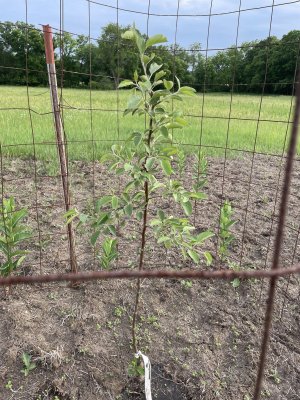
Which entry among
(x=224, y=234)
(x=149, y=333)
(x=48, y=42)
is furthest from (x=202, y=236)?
(x=48, y=42)

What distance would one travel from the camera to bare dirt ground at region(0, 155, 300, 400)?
6.66ft

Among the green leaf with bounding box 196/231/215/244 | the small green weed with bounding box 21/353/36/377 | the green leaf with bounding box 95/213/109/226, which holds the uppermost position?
the green leaf with bounding box 95/213/109/226

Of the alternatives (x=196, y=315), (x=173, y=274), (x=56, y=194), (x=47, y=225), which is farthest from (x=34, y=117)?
(x=173, y=274)

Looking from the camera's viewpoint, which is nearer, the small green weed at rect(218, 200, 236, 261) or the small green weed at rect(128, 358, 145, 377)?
the small green weed at rect(128, 358, 145, 377)

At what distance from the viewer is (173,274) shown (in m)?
0.67

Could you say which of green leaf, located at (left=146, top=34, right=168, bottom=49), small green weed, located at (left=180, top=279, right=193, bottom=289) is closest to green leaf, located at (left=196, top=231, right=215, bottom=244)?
green leaf, located at (left=146, top=34, right=168, bottom=49)

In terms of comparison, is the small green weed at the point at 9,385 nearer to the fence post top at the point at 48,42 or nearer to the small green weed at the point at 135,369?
the small green weed at the point at 135,369

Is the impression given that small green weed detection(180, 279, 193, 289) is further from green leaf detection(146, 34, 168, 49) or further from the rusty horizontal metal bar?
the rusty horizontal metal bar

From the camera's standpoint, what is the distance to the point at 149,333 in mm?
2334

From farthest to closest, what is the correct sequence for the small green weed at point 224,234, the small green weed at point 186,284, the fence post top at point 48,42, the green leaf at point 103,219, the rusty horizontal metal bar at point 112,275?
the small green weed at point 224,234 < the small green weed at point 186,284 < the fence post top at point 48,42 < the green leaf at point 103,219 < the rusty horizontal metal bar at point 112,275

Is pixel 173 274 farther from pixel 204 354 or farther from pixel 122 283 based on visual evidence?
pixel 122 283

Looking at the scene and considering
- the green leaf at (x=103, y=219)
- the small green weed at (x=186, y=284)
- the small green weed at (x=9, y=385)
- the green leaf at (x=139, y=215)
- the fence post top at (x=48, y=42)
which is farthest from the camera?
the small green weed at (x=186, y=284)

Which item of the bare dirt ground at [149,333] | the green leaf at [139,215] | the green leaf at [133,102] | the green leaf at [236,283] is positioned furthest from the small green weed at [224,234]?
the green leaf at [133,102]

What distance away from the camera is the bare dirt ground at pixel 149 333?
6.66ft
